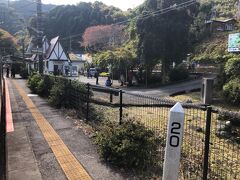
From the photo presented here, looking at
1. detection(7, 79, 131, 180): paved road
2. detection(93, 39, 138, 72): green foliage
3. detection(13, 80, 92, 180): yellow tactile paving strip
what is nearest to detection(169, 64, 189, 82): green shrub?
detection(93, 39, 138, 72): green foliage

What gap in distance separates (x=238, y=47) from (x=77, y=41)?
59.6 meters

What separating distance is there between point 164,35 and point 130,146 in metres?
24.5

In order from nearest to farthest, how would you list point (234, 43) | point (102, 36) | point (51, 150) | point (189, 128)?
point (51, 150), point (189, 128), point (234, 43), point (102, 36)

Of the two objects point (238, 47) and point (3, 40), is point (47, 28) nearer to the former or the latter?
point (3, 40)

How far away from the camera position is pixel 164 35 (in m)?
28.4

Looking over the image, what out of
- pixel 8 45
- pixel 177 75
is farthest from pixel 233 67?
pixel 8 45

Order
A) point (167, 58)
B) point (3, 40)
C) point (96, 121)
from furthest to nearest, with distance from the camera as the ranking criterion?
point (3, 40) → point (167, 58) → point (96, 121)

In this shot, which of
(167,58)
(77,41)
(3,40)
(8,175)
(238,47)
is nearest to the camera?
(8,175)

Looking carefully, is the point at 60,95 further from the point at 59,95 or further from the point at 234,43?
the point at 234,43

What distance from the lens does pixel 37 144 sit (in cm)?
655

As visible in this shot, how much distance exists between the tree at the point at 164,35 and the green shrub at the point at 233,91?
11857 millimetres

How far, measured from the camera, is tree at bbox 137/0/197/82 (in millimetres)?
28359

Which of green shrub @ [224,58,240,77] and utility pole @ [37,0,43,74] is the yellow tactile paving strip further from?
utility pole @ [37,0,43,74]

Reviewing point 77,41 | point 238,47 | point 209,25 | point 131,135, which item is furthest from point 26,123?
point 77,41
